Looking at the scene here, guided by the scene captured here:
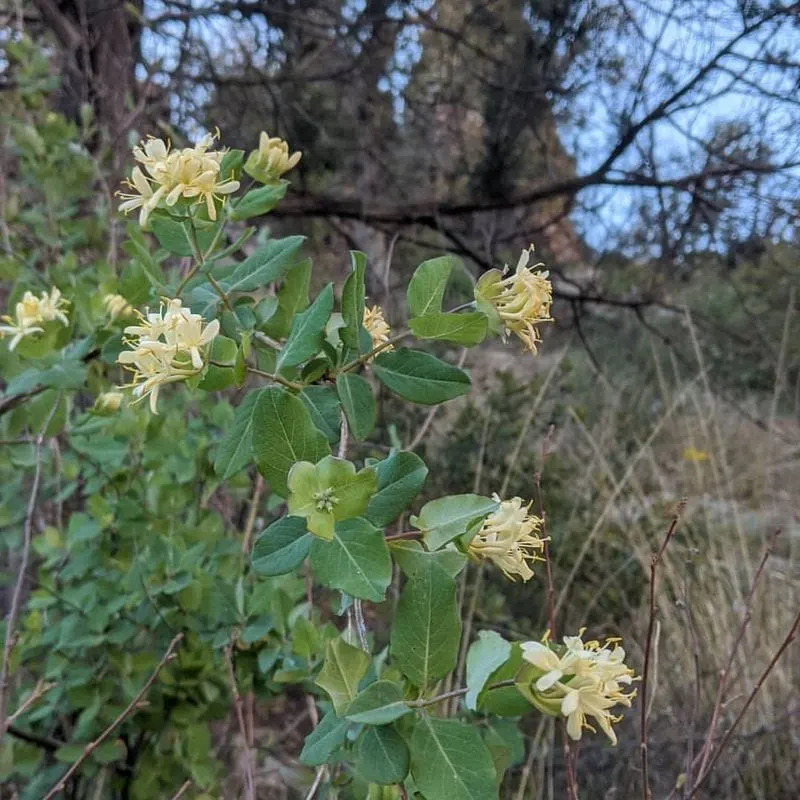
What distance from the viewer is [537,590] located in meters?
2.52

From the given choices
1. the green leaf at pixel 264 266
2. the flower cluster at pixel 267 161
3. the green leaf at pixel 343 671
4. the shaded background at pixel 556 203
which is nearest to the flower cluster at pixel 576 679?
the green leaf at pixel 343 671

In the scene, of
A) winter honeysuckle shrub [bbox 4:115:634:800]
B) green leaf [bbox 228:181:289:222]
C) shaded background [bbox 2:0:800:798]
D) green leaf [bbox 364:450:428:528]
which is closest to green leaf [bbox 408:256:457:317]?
winter honeysuckle shrub [bbox 4:115:634:800]

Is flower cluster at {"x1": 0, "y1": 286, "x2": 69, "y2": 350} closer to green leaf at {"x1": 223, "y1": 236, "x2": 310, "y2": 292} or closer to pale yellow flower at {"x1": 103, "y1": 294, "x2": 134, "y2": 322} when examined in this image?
pale yellow flower at {"x1": 103, "y1": 294, "x2": 134, "y2": 322}

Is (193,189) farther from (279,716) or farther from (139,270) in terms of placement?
(279,716)

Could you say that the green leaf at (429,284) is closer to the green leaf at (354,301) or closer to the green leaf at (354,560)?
the green leaf at (354,301)

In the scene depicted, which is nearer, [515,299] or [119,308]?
[515,299]

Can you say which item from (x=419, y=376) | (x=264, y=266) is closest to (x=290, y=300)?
(x=264, y=266)

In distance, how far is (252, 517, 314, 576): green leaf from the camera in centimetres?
52

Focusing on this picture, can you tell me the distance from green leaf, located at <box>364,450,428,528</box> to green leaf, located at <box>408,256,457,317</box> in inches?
4.5

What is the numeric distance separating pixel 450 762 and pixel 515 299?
313 millimetres

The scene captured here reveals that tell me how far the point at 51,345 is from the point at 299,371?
40 cm

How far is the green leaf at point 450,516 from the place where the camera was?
509mm

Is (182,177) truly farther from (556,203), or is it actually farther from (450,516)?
(556,203)

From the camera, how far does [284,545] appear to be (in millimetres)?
524
